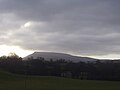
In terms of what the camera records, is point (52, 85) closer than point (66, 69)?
Yes

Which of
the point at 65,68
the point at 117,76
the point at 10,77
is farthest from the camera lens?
the point at 65,68

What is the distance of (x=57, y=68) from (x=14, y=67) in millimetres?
15712

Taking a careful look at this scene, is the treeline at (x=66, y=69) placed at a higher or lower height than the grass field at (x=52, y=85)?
higher

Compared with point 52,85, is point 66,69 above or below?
above

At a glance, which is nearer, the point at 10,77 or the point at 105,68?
the point at 10,77

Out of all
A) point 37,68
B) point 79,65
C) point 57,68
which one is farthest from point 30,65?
point 79,65

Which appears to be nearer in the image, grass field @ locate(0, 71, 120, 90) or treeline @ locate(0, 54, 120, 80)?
grass field @ locate(0, 71, 120, 90)

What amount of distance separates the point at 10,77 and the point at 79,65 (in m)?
39.4

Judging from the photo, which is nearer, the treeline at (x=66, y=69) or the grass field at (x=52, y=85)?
the grass field at (x=52, y=85)

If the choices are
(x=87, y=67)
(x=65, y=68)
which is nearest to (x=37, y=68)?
(x=65, y=68)

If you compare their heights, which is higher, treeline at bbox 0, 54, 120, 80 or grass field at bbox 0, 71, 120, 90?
treeline at bbox 0, 54, 120, 80

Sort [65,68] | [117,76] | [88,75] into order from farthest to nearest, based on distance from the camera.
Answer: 1. [65,68]
2. [88,75]
3. [117,76]

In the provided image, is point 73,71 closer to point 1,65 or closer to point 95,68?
point 95,68

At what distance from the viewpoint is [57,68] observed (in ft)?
399
